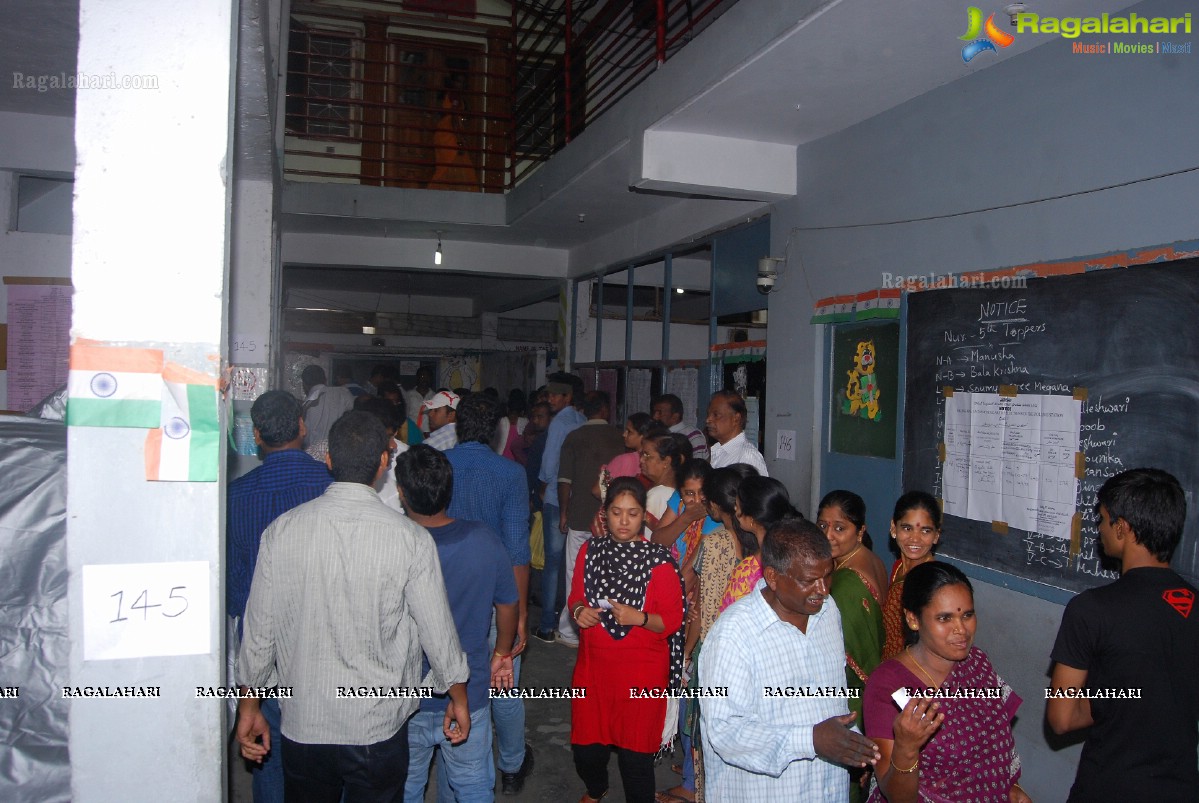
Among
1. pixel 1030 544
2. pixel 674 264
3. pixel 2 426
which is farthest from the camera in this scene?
pixel 674 264

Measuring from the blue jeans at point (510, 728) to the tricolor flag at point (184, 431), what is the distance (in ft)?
7.22

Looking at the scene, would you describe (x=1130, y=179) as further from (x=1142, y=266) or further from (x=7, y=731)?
(x=7, y=731)

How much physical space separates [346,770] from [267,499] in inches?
43.1

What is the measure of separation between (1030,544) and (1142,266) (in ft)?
4.67

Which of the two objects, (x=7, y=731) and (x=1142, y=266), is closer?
(x=7, y=731)

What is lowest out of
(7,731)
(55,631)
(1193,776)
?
(1193,776)

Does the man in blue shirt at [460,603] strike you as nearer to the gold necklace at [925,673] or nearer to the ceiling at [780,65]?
the gold necklace at [925,673]

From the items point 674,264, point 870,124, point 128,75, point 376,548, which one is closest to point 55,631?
point 376,548

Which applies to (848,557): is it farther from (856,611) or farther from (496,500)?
(496,500)

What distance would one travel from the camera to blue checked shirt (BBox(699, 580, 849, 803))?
2.37 m

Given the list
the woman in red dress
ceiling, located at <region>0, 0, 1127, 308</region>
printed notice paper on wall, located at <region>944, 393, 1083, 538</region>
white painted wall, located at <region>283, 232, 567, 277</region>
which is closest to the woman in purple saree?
the woman in red dress

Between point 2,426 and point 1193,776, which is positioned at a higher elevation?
point 2,426

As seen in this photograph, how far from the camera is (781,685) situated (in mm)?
2467

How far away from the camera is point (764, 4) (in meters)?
4.24
